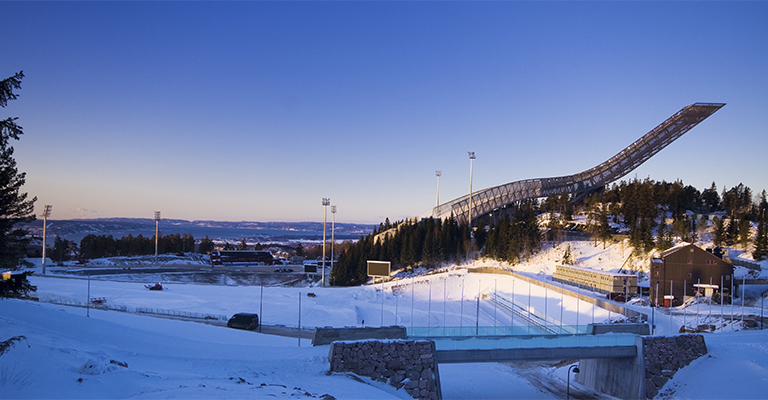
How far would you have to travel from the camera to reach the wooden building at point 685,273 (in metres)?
37.4

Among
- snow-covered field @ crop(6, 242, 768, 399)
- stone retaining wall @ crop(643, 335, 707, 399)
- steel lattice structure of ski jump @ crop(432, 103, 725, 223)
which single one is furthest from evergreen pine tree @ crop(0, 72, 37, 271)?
steel lattice structure of ski jump @ crop(432, 103, 725, 223)

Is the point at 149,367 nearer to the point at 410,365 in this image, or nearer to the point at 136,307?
the point at 410,365

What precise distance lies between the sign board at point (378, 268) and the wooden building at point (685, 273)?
26127 millimetres

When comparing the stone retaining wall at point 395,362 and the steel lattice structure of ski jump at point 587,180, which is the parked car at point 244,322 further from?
the steel lattice structure of ski jump at point 587,180

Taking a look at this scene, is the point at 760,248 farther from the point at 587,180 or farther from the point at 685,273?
the point at 587,180

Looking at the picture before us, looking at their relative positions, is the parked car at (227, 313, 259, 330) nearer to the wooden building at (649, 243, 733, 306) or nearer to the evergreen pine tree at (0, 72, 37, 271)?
the evergreen pine tree at (0, 72, 37, 271)

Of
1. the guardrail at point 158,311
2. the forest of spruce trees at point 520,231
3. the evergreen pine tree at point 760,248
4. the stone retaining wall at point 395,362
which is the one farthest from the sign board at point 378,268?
the evergreen pine tree at point 760,248

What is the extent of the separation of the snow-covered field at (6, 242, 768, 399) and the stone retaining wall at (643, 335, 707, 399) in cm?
43

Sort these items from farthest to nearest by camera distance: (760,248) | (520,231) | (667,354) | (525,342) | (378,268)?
(520,231) < (378,268) < (760,248) < (667,354) < (525,342)

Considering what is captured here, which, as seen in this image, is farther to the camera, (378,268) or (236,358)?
(378,268)

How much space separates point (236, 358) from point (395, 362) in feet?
24.0

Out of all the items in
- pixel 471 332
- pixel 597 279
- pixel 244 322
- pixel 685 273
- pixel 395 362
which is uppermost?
pixel 685 273

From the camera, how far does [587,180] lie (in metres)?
78.9

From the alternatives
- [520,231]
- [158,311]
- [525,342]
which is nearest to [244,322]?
[158,311]
